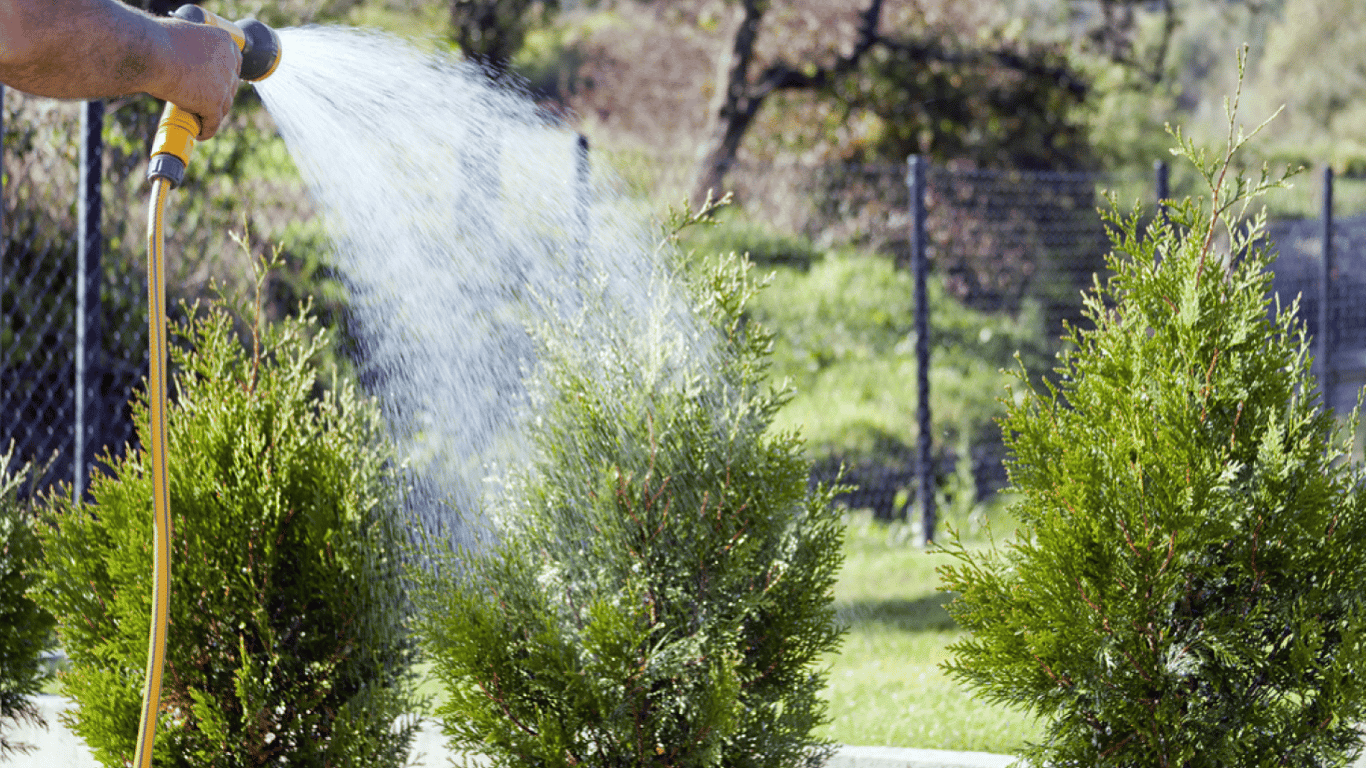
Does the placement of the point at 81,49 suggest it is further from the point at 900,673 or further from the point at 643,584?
the point at 900,673

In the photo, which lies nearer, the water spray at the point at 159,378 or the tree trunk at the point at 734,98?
the water spray at the point at 159,378

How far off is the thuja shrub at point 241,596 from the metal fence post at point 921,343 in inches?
180

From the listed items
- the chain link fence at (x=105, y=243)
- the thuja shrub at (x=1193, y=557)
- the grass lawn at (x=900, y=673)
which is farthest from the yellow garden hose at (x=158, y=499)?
the chain link fence at (x=105, y=243)

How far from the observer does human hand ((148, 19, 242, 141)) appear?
7.29 feet

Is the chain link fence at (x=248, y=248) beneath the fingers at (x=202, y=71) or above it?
beneath

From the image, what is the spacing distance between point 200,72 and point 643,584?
1.28 meters

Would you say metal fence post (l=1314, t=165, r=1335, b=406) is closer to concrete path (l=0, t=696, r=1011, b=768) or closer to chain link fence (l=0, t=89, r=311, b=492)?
concrete path (l=0, t=696, r=1011, b=768)

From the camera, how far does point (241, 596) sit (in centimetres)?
263

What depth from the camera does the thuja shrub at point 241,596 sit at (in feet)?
8.50

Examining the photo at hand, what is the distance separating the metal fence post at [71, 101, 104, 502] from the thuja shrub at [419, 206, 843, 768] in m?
2.61

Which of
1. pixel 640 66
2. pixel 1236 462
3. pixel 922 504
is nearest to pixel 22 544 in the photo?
pixel 1236 462

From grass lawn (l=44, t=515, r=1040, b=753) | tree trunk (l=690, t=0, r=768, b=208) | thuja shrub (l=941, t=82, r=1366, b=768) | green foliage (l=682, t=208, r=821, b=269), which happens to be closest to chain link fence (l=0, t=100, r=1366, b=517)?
green foliage (l=682, t=208, r=821, b=269)

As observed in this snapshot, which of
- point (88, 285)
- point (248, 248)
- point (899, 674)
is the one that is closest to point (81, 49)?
point (248, 248)

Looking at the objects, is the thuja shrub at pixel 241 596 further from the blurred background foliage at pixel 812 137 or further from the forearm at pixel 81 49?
the blurred background foliage at pixel 812 137
